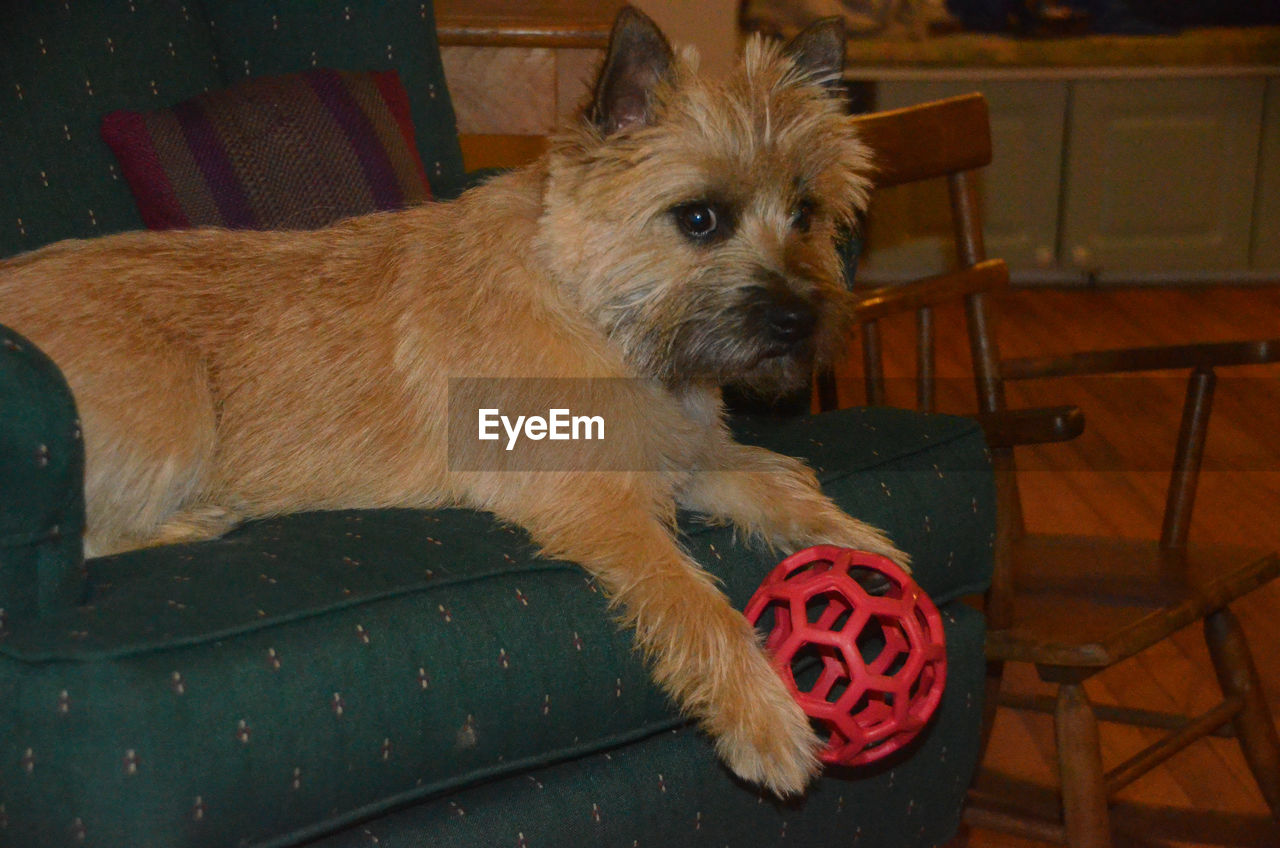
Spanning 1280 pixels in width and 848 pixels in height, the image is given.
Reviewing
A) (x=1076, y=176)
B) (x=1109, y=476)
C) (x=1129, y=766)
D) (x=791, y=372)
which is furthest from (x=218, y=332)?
(x=1076, y=176)

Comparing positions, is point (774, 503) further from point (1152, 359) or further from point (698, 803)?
point (1152, 359)

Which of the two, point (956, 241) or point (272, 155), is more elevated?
point (272, 155)

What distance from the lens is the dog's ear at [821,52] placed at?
1.73m

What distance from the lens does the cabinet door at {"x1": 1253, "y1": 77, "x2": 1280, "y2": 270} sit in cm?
523

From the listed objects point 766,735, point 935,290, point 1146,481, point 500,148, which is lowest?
point 1146,481

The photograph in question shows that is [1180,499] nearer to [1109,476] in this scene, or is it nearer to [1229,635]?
[1229,635]

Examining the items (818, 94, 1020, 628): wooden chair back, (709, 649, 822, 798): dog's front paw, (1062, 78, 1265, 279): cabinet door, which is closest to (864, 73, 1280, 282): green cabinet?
(1062, 78, 1265, 279): cabinet door

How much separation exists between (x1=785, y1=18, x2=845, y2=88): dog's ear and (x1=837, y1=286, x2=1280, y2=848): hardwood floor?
124cm

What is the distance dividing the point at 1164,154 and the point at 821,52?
404 cm

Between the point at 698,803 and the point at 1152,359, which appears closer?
the point at 698,803

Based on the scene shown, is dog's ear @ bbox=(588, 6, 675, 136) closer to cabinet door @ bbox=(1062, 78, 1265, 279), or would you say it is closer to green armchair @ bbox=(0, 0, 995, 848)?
green armchair @ bbox=(0, 0, 995, 848)

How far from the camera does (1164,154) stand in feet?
17.3

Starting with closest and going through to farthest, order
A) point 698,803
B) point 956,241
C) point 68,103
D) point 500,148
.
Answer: point 698,803 < point 68,103 < point 956,241 < point 500,148

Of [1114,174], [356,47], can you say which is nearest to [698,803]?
[356,47]
